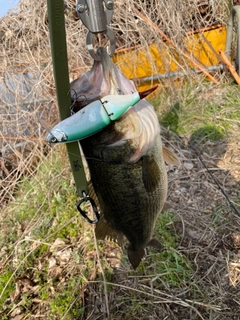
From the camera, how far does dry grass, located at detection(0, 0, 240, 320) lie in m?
2.37

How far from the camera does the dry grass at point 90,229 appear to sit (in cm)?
237

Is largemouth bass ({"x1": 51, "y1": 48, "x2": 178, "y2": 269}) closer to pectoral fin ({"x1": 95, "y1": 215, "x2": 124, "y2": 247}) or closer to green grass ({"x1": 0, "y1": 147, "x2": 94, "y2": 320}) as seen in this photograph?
pectoral fin ({"x1": 95, "y1": 215, "x2": 124, "y2": 247})

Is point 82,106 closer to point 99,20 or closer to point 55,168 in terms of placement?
point 99,20

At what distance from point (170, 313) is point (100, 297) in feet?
1.82

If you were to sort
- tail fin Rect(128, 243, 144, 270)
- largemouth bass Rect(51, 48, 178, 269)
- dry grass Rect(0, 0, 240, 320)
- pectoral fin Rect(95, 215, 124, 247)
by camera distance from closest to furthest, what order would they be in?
largemouth bass Rect(51, 48, 178, 269), pectoral fin Rect(95, 215, 124, 247), tail fin Rect(128, 243, 144, 270), dry grass Rect(0, 0, 240, 320)

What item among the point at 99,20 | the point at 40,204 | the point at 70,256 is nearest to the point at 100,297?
the point at 70,256

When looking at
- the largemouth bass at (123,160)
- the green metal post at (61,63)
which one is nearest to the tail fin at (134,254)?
the largemouth bass at (123,160)

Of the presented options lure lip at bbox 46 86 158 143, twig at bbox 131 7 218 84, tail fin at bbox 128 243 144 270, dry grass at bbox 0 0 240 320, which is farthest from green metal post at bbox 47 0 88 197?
twig at bbox 131 7 218 84

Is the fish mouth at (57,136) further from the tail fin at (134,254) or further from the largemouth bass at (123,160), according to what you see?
the tail fin at (134,254)

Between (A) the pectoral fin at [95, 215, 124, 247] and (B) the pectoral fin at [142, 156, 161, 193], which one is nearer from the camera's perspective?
(B) the pectoral fin at [142, 156, 161, 193]

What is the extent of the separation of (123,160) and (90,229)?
5.69ft

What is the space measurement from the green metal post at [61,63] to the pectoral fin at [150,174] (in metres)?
0.29

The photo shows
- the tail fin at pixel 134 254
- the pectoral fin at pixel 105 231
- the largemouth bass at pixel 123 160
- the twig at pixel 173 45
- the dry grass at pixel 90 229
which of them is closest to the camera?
the largemouth bass at pixel 123 160

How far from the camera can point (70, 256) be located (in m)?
2.73
